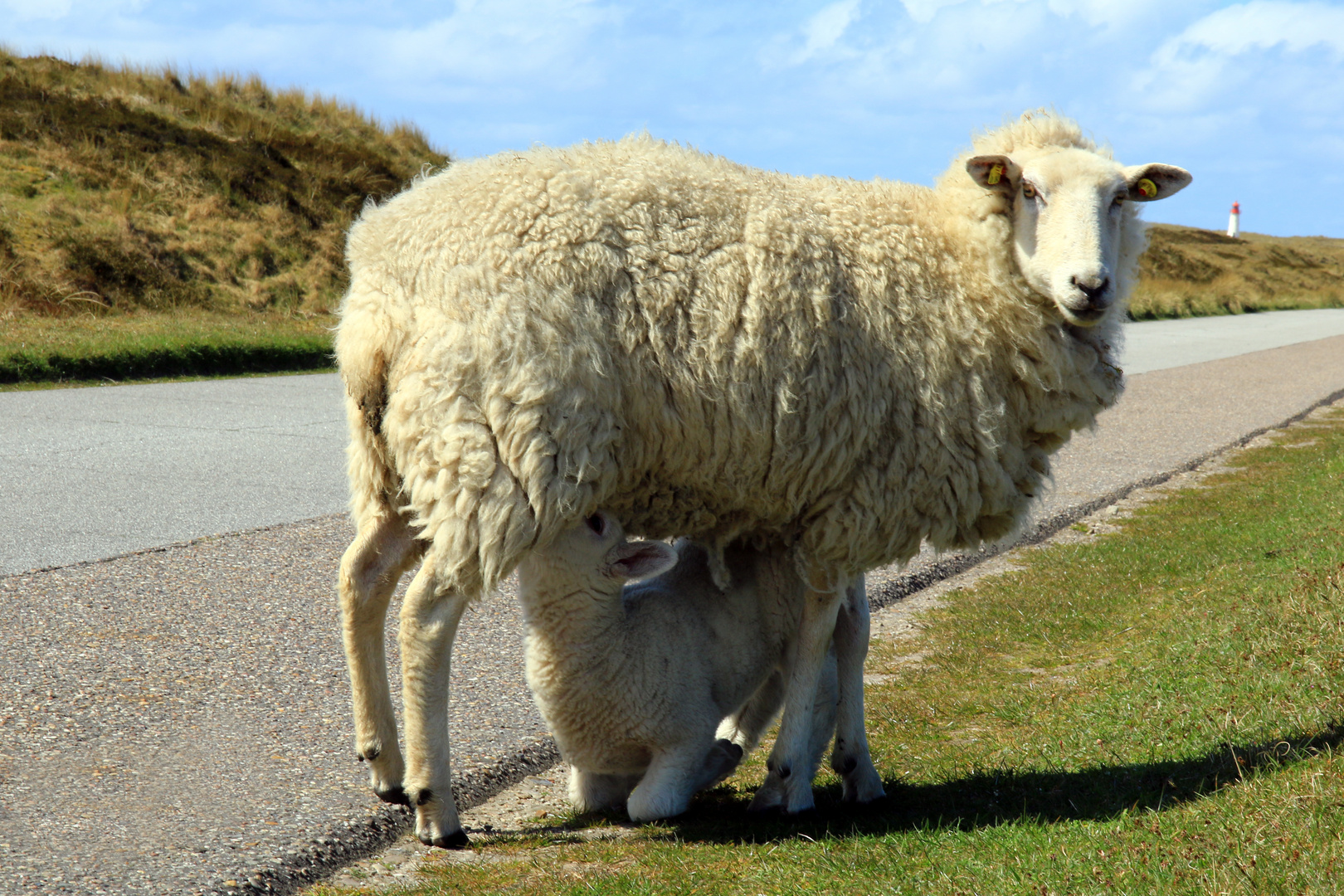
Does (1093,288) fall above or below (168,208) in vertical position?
below

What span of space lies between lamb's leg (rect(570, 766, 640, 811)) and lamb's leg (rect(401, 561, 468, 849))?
0.49 metres

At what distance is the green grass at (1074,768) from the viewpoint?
3.06m

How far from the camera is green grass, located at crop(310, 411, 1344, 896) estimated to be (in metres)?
3.06

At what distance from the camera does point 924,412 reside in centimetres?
371

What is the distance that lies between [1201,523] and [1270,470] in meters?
2.81

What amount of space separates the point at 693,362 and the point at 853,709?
1449mm

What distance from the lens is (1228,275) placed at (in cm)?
5459

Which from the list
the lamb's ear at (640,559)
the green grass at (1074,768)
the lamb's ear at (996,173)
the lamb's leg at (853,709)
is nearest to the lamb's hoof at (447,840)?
the green grass at (1074,768)

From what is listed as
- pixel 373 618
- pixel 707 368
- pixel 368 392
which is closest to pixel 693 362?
pixel 707 368

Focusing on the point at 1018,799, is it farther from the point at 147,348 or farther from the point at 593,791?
the point at 147,348

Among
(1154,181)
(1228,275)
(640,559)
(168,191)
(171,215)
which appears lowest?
(640,559)

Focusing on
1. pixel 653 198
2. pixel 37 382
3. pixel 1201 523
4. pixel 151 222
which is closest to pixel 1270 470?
pixel 1201 523

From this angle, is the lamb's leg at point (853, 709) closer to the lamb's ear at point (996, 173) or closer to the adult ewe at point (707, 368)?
the adult ewe at point (707, 368)

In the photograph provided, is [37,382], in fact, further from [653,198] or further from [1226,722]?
[1226,722]
